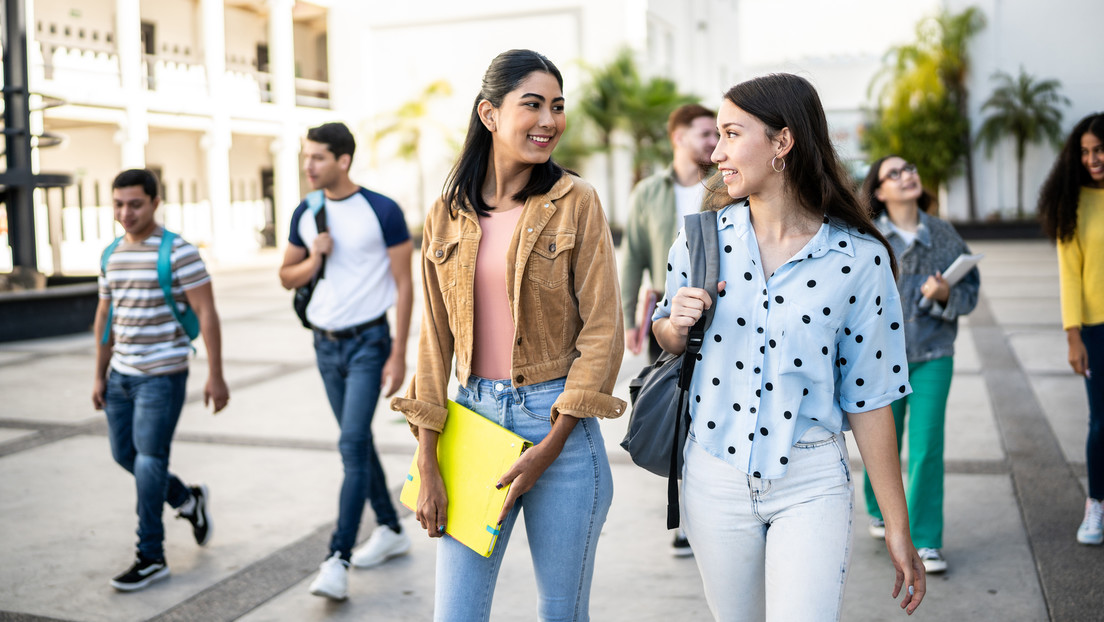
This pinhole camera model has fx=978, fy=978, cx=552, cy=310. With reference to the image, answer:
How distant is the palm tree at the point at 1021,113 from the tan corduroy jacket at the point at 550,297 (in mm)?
22883

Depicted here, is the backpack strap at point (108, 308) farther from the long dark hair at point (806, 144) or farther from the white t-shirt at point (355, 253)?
the long dark hair at point (806, 144)

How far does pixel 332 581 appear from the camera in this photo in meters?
3.66

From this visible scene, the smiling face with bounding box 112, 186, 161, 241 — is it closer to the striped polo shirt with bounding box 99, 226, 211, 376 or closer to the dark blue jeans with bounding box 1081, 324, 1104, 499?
the striped polo shirt with bounding box 99, 226, 211, 376

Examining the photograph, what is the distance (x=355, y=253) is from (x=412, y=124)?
25.9 m

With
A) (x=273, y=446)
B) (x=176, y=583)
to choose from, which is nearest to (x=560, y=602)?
(x=176, y=583)

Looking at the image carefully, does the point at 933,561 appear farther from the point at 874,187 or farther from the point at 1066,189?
the point at 1066,189

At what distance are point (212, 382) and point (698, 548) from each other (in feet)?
8.55

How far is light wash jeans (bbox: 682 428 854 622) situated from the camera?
1.99 meters

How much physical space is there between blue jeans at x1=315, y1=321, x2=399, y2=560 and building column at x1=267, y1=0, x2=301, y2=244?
2389cm

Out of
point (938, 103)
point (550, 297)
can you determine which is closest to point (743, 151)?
point (550, 297)

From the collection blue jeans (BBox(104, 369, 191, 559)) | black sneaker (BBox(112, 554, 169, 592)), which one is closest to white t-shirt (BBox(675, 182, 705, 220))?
blue jeans (BBox(104, 369, 191, 559))

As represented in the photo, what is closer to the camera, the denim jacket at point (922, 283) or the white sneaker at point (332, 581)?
the white sneaker at point (332, 581)

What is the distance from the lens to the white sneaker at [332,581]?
12.0ft

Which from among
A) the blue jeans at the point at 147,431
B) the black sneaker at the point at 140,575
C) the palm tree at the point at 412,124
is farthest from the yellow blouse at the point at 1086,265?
the palm tree at the point at 412,124
